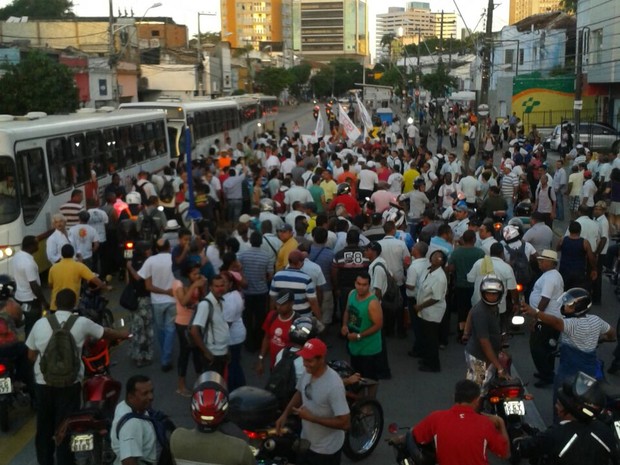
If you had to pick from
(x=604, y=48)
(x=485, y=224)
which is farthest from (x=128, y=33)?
(x=485, y=224)

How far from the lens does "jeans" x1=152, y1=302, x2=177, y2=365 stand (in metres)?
10.5

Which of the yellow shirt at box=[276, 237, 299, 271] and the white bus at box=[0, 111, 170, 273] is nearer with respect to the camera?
the yellow shirt at box=[276, 237, 299, 271]

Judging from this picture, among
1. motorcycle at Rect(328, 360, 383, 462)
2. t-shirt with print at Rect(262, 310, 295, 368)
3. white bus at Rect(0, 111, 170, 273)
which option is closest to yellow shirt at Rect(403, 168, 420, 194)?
white bus at Rect(0, 111, 170, 273)

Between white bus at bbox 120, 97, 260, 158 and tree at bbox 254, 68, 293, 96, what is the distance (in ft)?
185

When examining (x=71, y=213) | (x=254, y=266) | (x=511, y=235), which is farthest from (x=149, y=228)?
(x=511, y=235)

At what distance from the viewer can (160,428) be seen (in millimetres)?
5684

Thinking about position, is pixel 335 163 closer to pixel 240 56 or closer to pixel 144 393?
pixel 144 393

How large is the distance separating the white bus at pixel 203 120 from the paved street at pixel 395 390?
45.0ft

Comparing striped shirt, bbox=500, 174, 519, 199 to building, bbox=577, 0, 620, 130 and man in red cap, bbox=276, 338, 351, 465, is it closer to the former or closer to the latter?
man in red cap, bbox=276, 338, 351, 465

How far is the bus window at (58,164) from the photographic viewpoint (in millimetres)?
16547

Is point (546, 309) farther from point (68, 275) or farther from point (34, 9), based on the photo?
point (34, 9)

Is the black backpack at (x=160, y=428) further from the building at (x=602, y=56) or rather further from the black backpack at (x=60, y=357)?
the building at (x=602, y=56)

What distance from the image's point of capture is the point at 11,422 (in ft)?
29.8

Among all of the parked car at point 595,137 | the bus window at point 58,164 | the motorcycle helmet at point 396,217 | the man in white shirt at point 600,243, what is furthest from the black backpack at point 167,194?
the parked car at point 595,137
